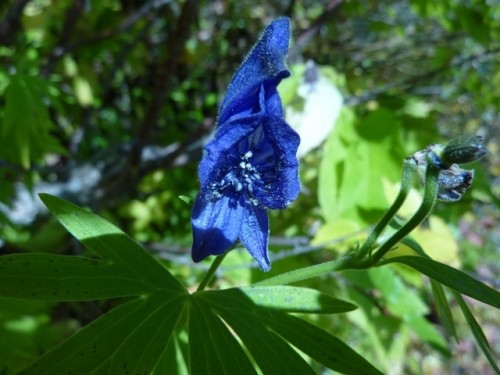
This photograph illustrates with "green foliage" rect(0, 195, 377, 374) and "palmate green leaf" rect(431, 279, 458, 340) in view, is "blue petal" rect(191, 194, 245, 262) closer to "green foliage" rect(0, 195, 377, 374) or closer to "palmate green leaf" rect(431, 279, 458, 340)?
"green foliage" rect(0, 195, 377, 374)

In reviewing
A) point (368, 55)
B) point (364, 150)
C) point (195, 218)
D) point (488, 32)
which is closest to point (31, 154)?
point (364, 150)

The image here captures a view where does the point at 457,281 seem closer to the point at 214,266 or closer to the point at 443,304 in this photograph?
the point at 443,304

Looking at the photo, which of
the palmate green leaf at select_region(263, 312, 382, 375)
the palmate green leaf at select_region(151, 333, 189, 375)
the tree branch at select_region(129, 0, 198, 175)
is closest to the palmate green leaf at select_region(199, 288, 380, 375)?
the palmate green leaf at select_region(263, 312, 382, 375)

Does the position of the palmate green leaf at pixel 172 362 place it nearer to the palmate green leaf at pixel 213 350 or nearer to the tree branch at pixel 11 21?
the palmate green leaf at pixel 213 350

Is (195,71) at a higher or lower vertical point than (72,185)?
higher

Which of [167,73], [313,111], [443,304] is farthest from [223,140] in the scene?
[167,73]

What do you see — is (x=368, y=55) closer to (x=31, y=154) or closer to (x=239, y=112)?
(x=31, y=154)
